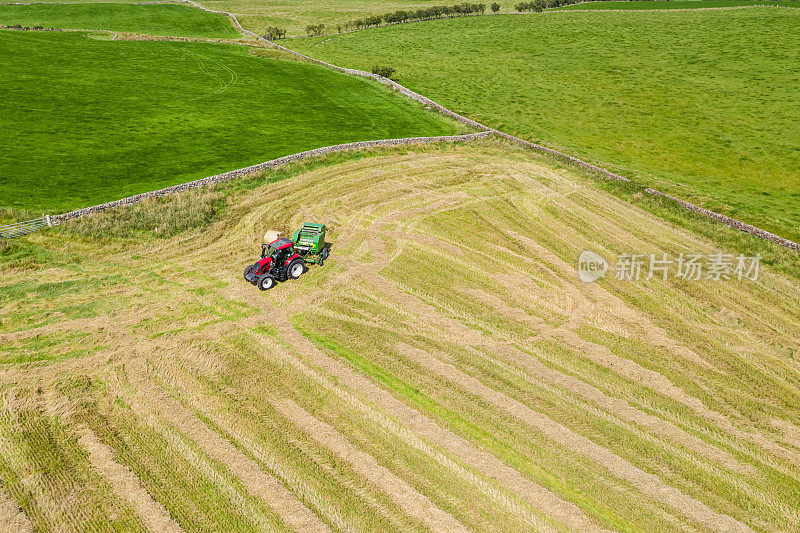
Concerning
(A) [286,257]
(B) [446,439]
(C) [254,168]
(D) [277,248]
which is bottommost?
(B) [446,439]

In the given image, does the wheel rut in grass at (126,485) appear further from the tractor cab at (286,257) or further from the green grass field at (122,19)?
the green grass field at (122,19)

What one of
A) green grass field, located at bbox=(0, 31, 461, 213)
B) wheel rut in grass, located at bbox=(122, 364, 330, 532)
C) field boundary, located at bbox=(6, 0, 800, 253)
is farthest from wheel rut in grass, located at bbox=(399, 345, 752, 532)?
green grass field, located at bbox=(0, 31, 461, 213)

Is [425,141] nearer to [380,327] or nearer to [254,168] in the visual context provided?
[254,168]

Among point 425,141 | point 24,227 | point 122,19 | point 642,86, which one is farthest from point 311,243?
point 122,19

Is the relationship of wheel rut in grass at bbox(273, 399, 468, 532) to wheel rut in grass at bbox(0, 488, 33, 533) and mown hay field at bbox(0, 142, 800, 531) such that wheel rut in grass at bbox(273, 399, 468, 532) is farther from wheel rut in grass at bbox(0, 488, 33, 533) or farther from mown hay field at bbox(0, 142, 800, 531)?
wheel rut in grass at bbox(0, 488, 33, 533)

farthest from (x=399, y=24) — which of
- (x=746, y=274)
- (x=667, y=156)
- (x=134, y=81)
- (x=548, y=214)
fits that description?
(x=746, y=274)

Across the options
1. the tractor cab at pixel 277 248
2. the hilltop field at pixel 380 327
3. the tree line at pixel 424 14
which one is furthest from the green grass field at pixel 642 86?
the tractor cab at pixel 277 248

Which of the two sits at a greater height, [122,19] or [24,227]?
[122,19]
